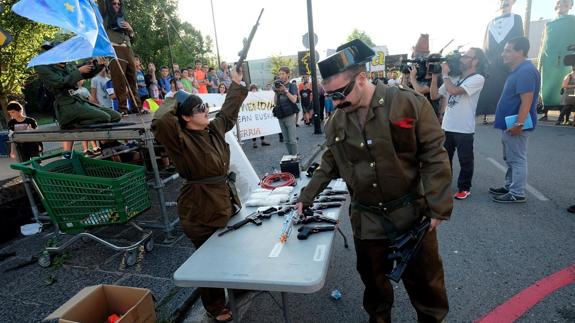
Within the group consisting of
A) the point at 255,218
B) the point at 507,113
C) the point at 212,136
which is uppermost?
the point at 212,136

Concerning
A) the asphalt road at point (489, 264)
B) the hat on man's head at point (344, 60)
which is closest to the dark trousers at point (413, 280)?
the asphalt road at point (489, 264)

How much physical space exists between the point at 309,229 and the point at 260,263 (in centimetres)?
50

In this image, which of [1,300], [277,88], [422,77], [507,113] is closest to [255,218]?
[1,300]

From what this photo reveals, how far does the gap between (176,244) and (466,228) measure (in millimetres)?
3748

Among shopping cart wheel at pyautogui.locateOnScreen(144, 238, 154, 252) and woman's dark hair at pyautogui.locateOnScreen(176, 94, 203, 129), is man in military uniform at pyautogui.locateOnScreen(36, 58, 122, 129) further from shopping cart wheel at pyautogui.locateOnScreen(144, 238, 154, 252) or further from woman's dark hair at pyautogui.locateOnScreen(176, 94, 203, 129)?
woman's dark hair at pyautogui.locateOnScreen(176, 94, 203, 129)

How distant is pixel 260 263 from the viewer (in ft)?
7.01

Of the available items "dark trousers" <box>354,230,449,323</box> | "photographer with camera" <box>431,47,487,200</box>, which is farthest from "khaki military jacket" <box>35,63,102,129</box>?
"photographer with camera" <box>431,47,487,200</box>

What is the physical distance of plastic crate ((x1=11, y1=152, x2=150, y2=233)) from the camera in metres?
3.62

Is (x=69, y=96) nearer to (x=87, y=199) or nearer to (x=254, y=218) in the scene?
(x=87, y=199)

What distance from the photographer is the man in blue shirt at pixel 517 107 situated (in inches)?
172

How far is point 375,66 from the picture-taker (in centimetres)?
1883

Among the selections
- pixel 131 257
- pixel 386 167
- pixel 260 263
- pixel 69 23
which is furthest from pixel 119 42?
pixel 386 167

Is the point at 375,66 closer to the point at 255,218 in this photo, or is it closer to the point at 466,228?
the point at 466,228

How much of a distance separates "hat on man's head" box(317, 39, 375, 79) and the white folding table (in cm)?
115
